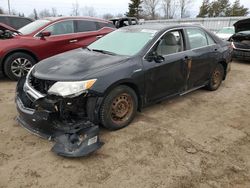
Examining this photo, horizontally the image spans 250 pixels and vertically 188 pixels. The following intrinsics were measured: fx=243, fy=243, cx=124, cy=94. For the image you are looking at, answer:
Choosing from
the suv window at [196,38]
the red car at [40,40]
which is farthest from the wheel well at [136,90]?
the red car at [40,40]

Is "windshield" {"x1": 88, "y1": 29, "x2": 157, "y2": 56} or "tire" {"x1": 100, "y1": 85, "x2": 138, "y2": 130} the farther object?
"windshield" {"x1": 88, "y1": 29, "x2": 157, "y2": 56}

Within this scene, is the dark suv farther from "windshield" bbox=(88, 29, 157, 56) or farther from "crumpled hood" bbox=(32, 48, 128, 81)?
"crumpled hood" bbox=(32, 48, 128, 81)

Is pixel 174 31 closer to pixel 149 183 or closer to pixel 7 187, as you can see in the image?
pixel 149 183

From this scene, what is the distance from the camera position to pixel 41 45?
618 cm

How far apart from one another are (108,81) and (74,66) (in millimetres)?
556

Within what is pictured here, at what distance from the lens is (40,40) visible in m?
6.19

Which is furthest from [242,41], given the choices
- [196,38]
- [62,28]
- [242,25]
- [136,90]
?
[136,90]

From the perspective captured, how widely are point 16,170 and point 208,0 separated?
5488 cm

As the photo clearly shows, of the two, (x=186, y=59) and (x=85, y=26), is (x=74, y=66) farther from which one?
(x=85, y=26)

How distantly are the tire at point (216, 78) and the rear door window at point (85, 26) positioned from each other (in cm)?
370

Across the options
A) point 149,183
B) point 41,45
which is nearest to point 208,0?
point 41,45

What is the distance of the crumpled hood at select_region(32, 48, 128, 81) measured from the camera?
3.17 metres

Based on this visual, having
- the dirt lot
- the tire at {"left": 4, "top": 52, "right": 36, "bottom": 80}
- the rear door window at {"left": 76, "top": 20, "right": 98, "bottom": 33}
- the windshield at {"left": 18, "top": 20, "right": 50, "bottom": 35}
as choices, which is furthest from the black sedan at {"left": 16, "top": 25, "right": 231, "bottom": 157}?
the windshield at {"left": 18, "top": 20, "right": 50, "bottom": 35}

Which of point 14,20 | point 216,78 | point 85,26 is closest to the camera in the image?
point 216,78
